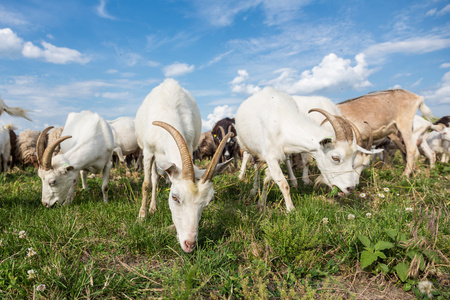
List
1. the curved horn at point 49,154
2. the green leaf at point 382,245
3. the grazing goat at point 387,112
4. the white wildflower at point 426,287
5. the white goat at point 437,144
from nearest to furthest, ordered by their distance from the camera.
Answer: the white wildflower at point 426,287
the green leaf at point 382,245
the curved horn at point 49,154
the grazing goat at point 387,112
the white goat at point 437,144

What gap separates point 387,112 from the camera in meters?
7.45

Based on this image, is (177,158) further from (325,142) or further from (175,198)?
(325,142)

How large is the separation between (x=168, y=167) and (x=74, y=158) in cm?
325

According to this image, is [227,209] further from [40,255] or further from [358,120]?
[358,120]

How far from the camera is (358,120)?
7.22 m

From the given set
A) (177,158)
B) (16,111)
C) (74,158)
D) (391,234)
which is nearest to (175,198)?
(177,158)

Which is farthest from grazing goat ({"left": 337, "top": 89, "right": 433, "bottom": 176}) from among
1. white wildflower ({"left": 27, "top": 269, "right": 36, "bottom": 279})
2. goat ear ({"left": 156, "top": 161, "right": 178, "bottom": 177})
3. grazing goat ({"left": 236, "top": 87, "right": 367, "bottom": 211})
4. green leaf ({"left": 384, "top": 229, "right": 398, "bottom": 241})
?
white wildflower ({"left": 27, "top": 269, "right": 36, "bottom": 279})

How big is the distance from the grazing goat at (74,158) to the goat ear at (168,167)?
110 inches

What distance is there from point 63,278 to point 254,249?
5.51ft

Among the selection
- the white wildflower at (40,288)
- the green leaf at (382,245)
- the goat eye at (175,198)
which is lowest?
the white wildflower at (40,288)

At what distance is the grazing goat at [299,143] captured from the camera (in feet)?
14.2

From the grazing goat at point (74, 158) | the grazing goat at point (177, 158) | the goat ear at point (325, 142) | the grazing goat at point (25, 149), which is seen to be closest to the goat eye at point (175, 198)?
the grazing goat at point (177, 158)

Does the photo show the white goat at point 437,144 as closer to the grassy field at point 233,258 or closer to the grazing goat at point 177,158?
the grassy field at point 233,258

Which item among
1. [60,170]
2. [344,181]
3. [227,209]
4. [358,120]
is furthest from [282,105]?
[60,170]
